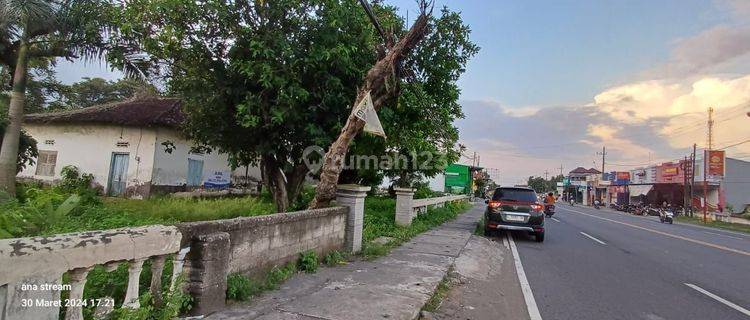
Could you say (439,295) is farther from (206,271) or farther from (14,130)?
(14,130)

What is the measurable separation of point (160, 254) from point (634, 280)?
8.12 meters

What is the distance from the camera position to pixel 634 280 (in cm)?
832

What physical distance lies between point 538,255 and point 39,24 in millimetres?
15423

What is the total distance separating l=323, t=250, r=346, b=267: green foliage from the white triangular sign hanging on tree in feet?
7.89

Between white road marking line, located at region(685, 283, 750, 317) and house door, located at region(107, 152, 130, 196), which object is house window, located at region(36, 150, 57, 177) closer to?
house door, located at region(107, 152, 130, 196)

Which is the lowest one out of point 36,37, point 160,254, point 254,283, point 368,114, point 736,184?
point 254,283

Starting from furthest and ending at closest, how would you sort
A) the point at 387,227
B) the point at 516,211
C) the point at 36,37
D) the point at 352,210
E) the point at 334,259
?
1. the point at 36,37
2. the point at 516,211
3. the point at 387,227
4. the point at 352,210
5. the point at 334,259

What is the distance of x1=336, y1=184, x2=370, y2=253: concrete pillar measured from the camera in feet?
28.8

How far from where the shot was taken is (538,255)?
11023 millimetres

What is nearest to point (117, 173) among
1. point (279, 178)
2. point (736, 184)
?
point (279, 178)

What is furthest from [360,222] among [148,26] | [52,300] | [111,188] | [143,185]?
[111,188]

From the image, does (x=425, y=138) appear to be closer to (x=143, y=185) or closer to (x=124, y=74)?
(x=124, y=74)

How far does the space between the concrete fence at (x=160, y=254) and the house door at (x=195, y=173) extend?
1443cm

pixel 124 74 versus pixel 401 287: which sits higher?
pixel 124 74
